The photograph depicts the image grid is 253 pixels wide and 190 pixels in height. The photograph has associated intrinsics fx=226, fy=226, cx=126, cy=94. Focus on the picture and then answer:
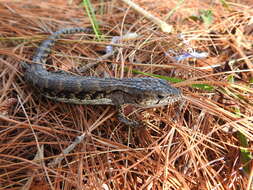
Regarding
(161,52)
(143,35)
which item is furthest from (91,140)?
(143,35)

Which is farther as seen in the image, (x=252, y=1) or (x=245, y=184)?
(x=252, y=1)

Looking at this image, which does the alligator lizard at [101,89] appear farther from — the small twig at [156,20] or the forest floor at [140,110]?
the small twig at [156,20]

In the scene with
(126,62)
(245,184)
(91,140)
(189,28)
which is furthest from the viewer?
(189,28)

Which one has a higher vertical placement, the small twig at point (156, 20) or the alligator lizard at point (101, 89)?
the small twig at point (156, 20)

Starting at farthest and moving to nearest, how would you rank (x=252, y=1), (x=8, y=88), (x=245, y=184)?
(x=252, y=1)
(x=8, y=88)
(x=245, y=184)

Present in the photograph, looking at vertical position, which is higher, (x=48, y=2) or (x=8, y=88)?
(x=48, y=2)

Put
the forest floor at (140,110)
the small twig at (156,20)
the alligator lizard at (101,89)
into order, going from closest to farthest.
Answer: the forest floor at (140,110) < the alligator lizard at (101,89) < the small twig at (156,20)

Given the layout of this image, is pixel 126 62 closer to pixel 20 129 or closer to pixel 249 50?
pixel 20 129

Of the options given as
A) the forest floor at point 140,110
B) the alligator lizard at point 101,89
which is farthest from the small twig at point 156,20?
the alligator lizard at point 101,89

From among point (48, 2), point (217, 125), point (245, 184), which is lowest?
point (245, 184)
